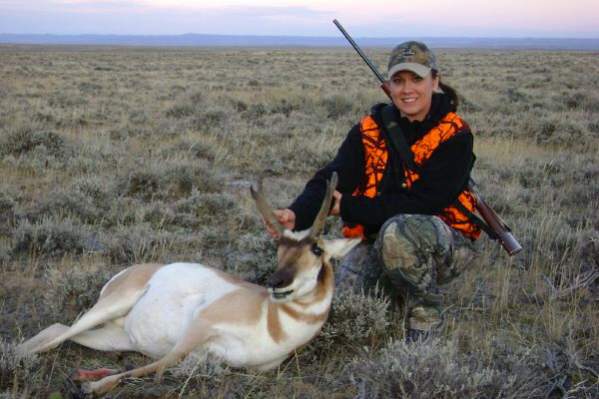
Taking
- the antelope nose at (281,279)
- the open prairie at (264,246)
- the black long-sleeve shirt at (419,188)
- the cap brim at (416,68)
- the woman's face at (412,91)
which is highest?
the cap brim at (416,68)

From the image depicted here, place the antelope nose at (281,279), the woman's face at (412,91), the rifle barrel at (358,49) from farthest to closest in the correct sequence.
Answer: the rifle barrel at (358,49) < the woman's face at (412,91) < the antelope nose at (281,279)

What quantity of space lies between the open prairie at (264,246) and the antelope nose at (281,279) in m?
0.57

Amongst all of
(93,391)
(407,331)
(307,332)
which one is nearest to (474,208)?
(407,331)

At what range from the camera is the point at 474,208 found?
191 inches

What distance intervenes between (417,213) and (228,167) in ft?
19.1

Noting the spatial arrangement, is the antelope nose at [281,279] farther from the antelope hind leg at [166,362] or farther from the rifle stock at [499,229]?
the rifle stock at [499,229]

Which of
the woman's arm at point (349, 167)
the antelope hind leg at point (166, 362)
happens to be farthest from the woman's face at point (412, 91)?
the antelope hind leg at point (166, 362)

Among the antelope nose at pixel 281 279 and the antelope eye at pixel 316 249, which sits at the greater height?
the antelope eye at pixel 316 249

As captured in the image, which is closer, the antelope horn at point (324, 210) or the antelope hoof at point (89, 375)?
the antelope horn at point (324, 210)

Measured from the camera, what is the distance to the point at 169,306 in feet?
12.6

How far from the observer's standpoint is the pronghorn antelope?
11.0 ft

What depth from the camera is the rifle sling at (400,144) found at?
14.5 ft

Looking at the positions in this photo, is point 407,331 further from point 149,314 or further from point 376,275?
point 149,314

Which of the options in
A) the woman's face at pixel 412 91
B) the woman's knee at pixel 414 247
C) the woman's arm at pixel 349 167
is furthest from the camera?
the woman's arm at pixel 349 167
